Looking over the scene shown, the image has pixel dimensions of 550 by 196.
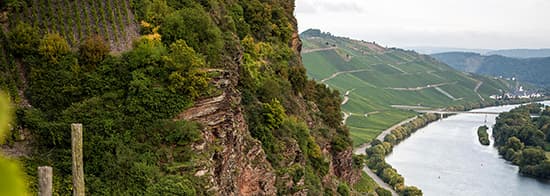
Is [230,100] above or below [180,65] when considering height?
below

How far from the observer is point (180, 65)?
2211 cm

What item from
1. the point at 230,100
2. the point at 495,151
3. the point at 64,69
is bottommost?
the point at 495,151

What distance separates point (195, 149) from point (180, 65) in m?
4.11

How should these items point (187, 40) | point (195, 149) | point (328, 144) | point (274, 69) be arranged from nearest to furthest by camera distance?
point (195, 149)
point (187, 40)
point (274, 69)
point (328, 144)

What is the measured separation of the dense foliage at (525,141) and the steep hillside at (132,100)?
8984 centimetres

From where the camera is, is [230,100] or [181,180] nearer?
[181,180]

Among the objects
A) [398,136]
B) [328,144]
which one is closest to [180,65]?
[328,144]

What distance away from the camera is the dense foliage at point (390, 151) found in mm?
80194

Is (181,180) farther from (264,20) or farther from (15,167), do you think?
(264,20)

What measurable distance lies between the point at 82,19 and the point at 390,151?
332ft

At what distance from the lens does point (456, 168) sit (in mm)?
100750

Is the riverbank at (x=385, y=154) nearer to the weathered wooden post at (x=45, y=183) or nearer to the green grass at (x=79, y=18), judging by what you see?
the green grass at (x=79, y=18)

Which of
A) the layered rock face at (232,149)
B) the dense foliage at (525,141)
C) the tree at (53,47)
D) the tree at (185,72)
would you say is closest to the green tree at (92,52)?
the tree at (53,47)

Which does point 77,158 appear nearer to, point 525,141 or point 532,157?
point 532,157
